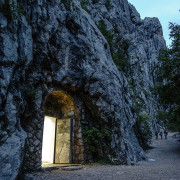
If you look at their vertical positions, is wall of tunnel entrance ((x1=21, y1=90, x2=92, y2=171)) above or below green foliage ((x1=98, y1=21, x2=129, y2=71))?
below

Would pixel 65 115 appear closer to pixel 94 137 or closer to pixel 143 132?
pixel 94 137

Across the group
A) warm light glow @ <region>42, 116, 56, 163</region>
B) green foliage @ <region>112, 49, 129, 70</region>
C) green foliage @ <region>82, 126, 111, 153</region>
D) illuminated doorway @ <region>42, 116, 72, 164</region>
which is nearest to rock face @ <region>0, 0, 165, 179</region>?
green foliage @ <region>82, 126, 111, 153</region>

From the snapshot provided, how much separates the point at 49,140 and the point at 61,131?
3.40 feet

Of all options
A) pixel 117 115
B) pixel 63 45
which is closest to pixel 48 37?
pixel 63 45

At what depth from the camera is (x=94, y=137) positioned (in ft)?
29.9

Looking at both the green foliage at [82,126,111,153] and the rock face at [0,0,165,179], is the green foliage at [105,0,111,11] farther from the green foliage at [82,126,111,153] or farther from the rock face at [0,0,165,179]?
the green foliage at [82,126,111,153]

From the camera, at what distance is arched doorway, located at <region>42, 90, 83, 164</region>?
28.9 ft

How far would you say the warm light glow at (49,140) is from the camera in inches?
365

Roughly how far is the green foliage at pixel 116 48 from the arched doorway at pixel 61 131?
7.52 meters

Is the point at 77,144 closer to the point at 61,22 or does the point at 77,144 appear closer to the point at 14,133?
the point at 14,133

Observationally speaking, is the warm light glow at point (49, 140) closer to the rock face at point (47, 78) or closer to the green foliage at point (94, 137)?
the rock face at point (47, 78)

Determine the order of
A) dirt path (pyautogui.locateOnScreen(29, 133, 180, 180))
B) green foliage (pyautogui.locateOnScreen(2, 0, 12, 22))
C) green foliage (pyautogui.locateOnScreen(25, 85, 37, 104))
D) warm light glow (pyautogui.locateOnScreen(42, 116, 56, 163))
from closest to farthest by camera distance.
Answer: dirt path (pyautogui.locateOnScreen(29, 133, 180, 180)), green foliage (pyautogui.locateOnScreen(2, 0, 12, 22)), green foliage (pyautogui.locateOnScreen(25, 85, 37, 104)), warm light glow (pyautogui.locateOnScreen(42, 116, 56, 163))

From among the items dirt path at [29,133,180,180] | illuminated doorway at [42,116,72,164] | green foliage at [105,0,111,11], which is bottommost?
dirt path at [29,133,180,180]

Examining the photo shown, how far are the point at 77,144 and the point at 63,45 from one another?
5.37 metres
